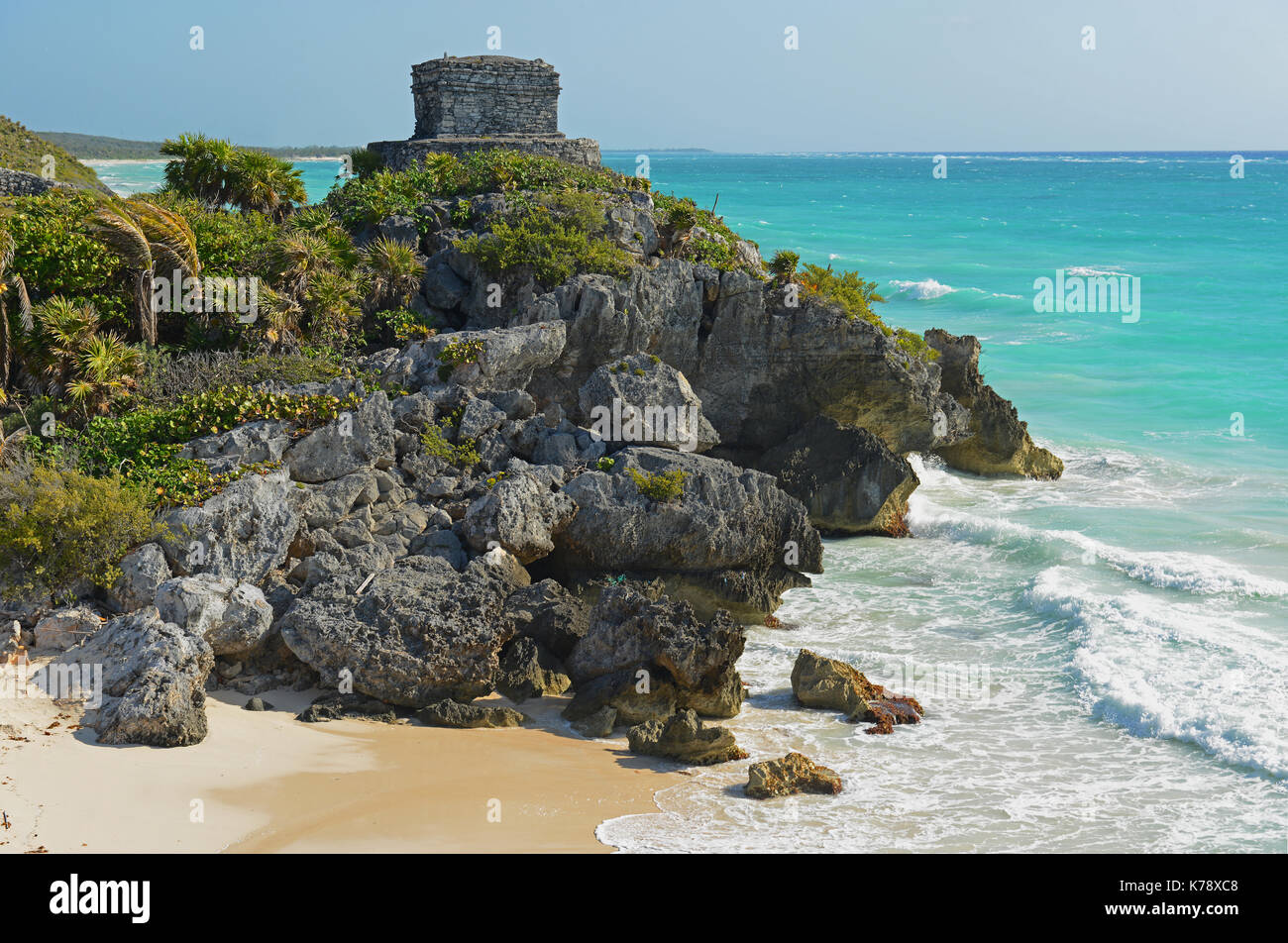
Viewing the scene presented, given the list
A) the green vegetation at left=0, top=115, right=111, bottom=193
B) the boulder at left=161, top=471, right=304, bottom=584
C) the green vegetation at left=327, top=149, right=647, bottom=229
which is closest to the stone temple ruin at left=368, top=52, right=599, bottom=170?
the green vegetation at left=327, top=149, right=647, bottom=229

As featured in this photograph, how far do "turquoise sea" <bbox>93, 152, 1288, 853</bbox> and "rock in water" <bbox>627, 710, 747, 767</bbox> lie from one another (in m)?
0.31

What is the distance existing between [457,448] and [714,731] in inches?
257

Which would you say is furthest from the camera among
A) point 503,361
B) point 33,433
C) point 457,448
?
point 503,361

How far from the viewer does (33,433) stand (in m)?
14.8

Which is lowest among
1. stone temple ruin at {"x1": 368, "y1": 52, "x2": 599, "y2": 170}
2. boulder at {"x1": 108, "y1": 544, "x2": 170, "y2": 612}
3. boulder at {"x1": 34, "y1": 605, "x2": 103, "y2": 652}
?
boulder at {"x1": 34, "y1": 605, "x2": 103, "y2": 652}

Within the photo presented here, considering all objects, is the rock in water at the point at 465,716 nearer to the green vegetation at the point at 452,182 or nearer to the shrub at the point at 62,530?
the shrub at the point at 62,530

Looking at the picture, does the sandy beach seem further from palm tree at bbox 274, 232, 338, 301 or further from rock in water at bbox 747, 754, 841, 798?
palm tree at bbox 274, 232, 338, 301

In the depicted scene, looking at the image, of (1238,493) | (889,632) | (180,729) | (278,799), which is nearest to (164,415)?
(180,729)

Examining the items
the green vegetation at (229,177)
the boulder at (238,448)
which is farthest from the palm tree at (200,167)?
the boulder at (238,448)

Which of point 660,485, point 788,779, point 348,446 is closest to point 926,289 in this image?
point 660,485

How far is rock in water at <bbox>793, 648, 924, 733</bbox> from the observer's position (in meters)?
12.3

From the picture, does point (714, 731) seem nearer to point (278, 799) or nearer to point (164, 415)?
point (278, 799)

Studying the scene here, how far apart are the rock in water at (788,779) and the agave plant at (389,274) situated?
11.7 meters

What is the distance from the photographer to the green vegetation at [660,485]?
49.3ft
